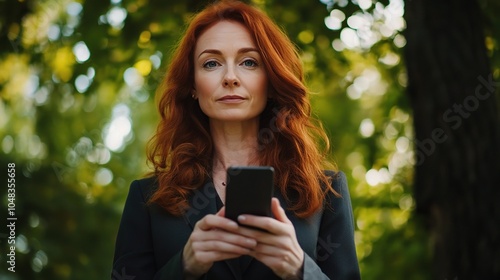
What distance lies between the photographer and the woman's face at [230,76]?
2.89m

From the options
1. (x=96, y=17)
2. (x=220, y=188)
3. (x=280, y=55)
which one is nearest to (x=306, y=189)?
(x=220, y=188)

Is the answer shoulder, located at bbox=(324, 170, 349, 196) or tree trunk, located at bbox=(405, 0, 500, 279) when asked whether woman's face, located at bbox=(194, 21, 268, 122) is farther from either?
tree trunk, located at bbox=(405, 0, 500, 279)

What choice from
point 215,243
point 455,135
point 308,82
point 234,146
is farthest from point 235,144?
point 308,82

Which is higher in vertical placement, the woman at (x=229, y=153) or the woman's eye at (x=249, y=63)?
the woman's eye at (x=249, y=63)

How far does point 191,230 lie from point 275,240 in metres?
0.49

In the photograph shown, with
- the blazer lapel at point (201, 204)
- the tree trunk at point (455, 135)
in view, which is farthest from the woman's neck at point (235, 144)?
the tree trunk at point (455, 135)

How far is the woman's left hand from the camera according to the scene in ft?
7.91

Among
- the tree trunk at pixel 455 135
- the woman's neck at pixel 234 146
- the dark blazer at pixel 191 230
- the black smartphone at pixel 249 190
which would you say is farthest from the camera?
the tree trunk at pixel 455 135

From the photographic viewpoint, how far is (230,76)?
2859 millimetres

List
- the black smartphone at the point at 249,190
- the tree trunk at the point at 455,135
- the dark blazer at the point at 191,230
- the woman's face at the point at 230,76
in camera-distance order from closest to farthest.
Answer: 1. the black smartphone at the point at 249,190
2. the dark blazer at the point at 191,230
3. the woman's face at the point at 230,76
4. the tree trunk at the point at 455,135

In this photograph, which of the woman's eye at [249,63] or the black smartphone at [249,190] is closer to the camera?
the black smartphone at [249,190]

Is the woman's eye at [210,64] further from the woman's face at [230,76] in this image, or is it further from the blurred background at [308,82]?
the blurred background at [308,82]

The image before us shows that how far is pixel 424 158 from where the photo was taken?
13.5 ft

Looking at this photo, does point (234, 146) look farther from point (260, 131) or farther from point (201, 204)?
point (201, 204)
